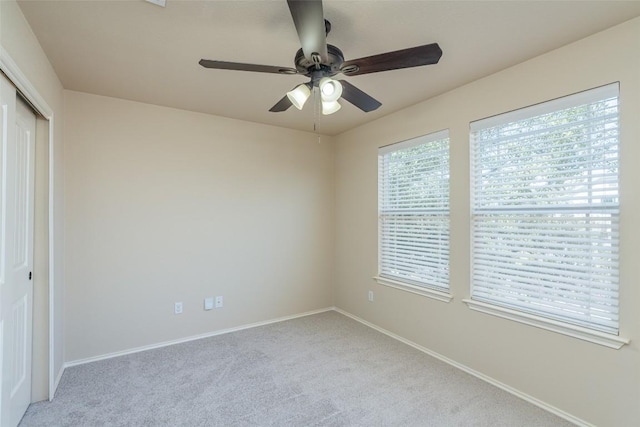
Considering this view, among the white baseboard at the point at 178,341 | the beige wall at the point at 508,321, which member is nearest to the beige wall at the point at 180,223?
the white baseboard at the point at 178,341

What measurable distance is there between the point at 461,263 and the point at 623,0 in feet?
6.53

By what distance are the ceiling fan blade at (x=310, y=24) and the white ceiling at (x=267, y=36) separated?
1.29ft

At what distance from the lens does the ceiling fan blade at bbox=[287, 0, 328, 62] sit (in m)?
1.26

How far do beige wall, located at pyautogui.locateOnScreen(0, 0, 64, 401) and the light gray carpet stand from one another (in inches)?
12.2

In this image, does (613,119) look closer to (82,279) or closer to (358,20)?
(358,20)

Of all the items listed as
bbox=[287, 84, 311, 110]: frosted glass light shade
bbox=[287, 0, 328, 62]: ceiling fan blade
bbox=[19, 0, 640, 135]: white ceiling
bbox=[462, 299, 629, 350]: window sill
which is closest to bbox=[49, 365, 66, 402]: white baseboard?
bbox=[19, 0, 640, 135]: white ceiling

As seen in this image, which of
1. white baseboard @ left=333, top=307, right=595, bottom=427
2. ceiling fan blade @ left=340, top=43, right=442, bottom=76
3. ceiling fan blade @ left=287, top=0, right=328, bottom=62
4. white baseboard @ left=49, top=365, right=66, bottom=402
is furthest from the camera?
white baseboard @ left=49, top=365, right=66, bottom=402

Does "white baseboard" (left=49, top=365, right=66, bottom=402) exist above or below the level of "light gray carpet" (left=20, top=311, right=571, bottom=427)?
above

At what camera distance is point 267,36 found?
2025mm

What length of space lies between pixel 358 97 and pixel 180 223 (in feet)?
7.79

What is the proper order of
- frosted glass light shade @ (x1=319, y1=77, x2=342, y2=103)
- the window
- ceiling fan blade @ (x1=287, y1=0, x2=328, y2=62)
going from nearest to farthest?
ceiling fan blade @ (x1=287, y1=0, x2=328, y2=62) → frosted glass light shade @ (x1=319, y1=77, x2=342, y2=103) → the window

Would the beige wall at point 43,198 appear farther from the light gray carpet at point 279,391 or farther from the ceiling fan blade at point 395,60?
the ceiling fan blade at point 395,60

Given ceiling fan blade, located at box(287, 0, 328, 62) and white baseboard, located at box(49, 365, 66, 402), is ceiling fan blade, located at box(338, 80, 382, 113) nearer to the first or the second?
Answer: ceiling fan blade, located at box(287, 0, 328, 62)

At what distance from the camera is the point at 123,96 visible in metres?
3.01
